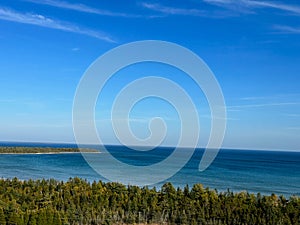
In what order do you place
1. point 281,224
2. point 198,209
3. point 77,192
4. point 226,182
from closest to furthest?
point 281,224 < point 198,209 < point 77,192 < point 226,182

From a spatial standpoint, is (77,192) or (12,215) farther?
(77,192)

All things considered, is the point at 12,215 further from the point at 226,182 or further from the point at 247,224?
the point at 226,182

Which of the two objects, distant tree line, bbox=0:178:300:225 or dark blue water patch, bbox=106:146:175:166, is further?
dark blue water patch, bbox=106:146:175:166

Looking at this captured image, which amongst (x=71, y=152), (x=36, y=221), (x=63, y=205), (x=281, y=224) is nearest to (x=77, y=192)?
(x=63, y=205)

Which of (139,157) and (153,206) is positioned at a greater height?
(139,157)

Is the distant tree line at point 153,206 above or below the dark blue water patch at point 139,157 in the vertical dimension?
below

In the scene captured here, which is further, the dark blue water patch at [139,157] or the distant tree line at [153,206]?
the dark blue water patch at [139,157]

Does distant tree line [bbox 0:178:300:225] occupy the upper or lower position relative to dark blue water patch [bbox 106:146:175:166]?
lower

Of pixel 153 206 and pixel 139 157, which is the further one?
pixel 139 157
